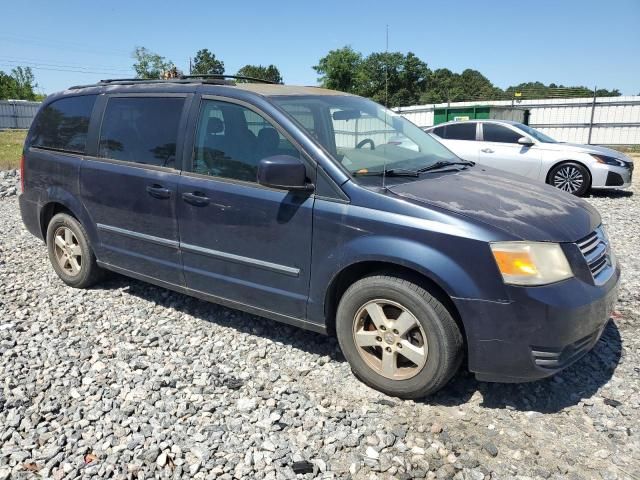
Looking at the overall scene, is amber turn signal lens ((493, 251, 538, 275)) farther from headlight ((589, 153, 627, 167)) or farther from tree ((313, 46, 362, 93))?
tree ((313, 46, 362, 93))

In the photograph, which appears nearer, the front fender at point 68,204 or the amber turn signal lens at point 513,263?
the amber turn signal lens at point 513,263

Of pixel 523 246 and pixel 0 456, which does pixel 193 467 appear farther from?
pixel 523 246

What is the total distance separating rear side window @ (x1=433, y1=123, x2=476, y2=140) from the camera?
11125 millimetres

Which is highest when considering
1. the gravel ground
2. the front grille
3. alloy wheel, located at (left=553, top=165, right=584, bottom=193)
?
the front grille

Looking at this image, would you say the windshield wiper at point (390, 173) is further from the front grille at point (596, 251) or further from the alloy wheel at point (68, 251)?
the alloy wheel at point (68, 251)

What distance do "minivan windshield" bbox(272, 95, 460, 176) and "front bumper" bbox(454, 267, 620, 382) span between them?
116 cm

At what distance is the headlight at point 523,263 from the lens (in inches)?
107

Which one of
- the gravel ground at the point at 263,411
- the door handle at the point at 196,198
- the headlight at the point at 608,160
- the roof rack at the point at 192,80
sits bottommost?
the gravel ground at the point at 263,411

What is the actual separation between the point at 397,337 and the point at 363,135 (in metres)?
1.49

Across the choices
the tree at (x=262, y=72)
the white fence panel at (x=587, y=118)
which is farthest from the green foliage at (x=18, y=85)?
the white fence panel at (x=587, y=118)

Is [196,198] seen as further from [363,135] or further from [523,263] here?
[523,263]

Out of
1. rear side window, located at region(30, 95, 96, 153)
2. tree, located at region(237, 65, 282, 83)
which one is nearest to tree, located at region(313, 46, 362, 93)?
tree, located at region(237, 65, 282, 83)

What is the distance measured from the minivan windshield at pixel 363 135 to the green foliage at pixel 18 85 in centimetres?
6498

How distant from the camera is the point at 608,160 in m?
10.1
